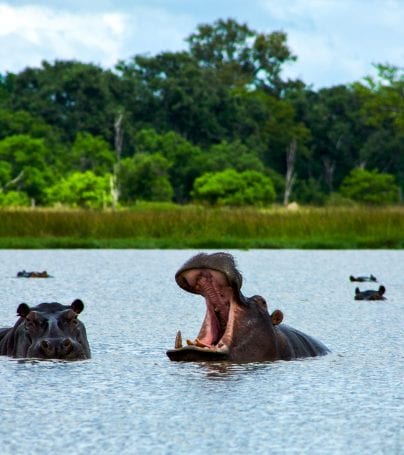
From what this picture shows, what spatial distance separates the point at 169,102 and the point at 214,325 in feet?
159

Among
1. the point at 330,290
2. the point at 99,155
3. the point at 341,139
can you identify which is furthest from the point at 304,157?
the point at 330,290

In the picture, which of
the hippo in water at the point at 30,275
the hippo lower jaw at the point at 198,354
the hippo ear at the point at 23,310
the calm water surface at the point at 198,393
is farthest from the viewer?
the hippo in water at the point at 30,275

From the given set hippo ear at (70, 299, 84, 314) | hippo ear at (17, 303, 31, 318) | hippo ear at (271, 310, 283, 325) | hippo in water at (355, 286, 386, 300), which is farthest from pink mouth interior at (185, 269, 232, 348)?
hippo in water at (355, 286, 386, 300)

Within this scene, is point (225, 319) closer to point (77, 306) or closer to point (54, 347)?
point (77, 306)

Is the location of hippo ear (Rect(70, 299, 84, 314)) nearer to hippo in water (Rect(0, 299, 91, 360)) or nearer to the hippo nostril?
hippo in water (Rect(0, 299, 91, 360))

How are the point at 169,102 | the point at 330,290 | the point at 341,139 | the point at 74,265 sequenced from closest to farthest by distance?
1. the point at 330,290
2. the point at 74,265
3. the point at 169,102
4. the point at 341,139

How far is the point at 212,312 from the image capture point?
7121mm

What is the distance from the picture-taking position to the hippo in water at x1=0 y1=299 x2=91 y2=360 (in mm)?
7402

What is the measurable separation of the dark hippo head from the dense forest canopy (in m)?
35.2

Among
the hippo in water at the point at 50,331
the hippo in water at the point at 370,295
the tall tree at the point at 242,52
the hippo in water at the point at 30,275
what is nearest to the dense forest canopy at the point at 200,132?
the tall tree at the point at 242,52

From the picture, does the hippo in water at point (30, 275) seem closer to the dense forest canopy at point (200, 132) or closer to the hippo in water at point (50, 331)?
the hippo in water at point (50, 331)

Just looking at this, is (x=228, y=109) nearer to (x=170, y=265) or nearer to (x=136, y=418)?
(x=170, y=265)

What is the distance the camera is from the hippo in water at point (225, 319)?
6949 mm

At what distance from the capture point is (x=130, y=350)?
866 cm
